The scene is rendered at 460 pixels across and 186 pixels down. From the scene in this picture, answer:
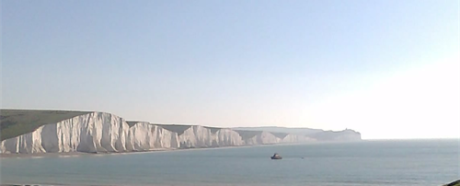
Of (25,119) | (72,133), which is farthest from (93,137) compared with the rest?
(25,119)

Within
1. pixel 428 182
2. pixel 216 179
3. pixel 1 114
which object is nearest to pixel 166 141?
pixel 1 114

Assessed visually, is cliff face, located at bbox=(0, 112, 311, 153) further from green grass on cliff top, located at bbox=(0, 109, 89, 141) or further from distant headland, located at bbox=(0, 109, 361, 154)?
green grass on cliff top, located at bbox=(0, 109, 89, 141)

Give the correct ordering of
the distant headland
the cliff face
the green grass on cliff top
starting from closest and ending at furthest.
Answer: the distant headland → the cliff face → the green grass on cliff top

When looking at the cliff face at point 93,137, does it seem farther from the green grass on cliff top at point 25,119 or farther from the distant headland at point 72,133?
the green grass on cliff top at point 25,119

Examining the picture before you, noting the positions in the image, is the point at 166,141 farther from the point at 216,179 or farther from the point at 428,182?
the point at 428,182

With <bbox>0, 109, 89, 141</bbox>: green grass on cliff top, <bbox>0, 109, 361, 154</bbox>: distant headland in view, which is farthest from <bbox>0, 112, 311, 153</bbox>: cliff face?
<bbox>0, 109, 89, 141</bbox>: green grass on cliff top

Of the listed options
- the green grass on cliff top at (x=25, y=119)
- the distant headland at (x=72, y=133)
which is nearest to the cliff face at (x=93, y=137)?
the distant headland at (x=72, y=133)

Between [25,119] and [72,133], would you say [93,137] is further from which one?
[25,119]

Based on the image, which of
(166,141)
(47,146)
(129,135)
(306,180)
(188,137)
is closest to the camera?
(306,180)
